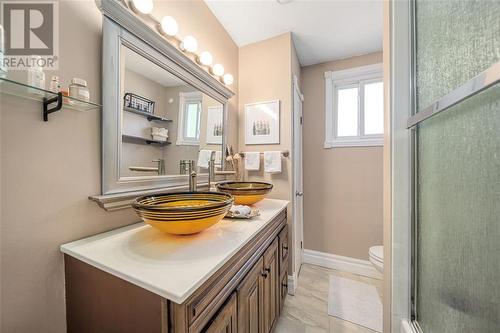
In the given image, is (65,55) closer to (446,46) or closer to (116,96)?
(116,96)

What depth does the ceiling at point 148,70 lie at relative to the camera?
92cm

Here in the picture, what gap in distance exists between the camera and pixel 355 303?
1646 millimetres

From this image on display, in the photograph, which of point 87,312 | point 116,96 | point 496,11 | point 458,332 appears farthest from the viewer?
point 116,96

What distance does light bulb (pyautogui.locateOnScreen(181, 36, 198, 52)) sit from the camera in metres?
1.26

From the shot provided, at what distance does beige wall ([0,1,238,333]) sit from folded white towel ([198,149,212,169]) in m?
0.68

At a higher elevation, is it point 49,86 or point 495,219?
point 49,86

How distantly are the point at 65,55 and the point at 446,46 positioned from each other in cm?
130

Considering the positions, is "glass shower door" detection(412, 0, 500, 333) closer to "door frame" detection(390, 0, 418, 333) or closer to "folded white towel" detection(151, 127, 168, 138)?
"door frame" detection(390, 0, 418, 333)

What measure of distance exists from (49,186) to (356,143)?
249 centimetres

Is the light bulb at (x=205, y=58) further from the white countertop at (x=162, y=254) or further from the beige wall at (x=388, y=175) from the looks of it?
the white countertop at (x=162, y=254)

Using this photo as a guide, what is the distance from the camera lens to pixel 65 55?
2.31ft

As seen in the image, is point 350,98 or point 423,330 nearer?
point 423,330

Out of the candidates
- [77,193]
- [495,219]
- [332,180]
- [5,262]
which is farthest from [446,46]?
[332,180]

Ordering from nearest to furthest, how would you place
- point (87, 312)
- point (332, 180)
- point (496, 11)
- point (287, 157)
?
point (496, 11), point (87, 312), point (287, 157), point (332, 180)
